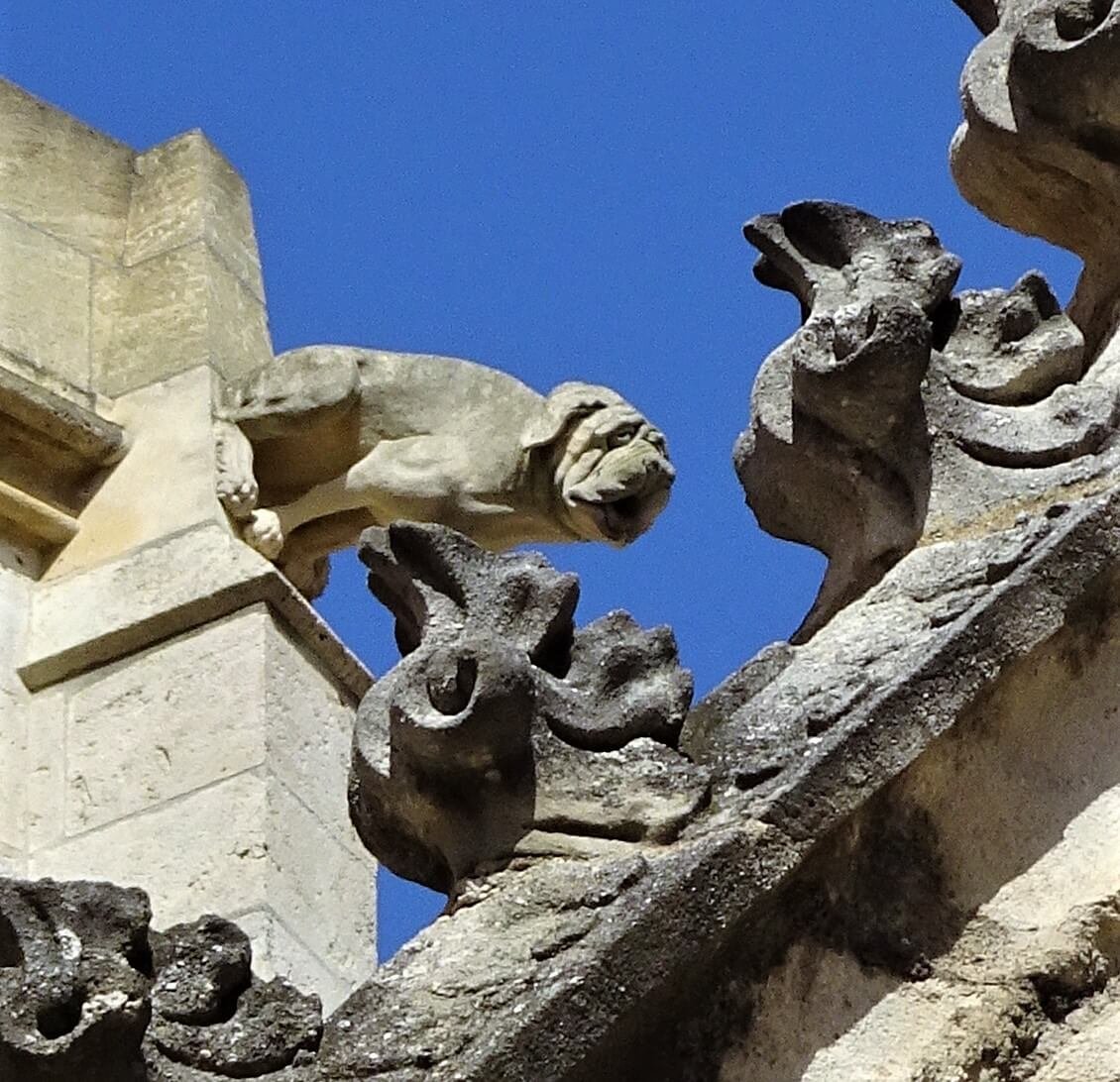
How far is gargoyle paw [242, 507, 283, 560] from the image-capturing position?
22.8 feet

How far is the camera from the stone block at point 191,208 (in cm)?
778

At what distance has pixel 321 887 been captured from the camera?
607 centimetres

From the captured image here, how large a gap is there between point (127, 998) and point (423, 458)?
456cm

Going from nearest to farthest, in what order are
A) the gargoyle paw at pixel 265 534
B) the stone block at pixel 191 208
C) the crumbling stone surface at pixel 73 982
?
the crumbling stone surface at pixel 73 982 < the gargoyle paw at pixel 265 534 < the stone block at pixel 191 208

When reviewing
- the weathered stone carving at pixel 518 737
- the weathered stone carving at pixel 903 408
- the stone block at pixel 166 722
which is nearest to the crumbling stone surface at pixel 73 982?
the weathered stone carving at pixel 518 737

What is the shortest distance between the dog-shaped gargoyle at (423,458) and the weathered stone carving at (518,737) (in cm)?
397

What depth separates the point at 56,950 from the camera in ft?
8.91

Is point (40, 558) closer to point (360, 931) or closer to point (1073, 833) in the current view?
point (360, 931)

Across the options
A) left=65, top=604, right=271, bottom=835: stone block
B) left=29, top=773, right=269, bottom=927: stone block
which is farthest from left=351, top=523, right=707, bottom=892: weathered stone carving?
left=65, top=604, right=271, bottom=835: stone block

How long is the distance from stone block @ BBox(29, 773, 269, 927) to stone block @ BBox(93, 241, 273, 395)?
1.40 metres

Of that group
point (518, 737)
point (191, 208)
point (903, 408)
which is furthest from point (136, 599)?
point (518, 737)

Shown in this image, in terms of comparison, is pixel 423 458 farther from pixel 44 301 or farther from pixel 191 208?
pixel 191 208

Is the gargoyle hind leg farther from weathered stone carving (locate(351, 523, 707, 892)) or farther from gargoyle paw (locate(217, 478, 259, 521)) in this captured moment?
weathered stone carving (locate(351, 523, 707, 892))

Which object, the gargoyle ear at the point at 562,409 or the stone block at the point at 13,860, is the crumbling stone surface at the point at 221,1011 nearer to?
the stone block at the point at 13,860
